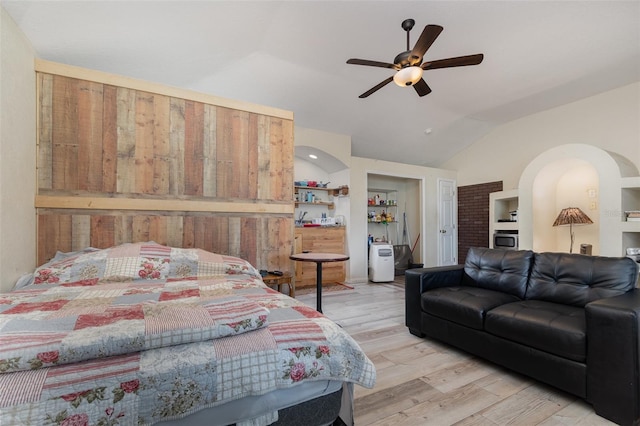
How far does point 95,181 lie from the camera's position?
89.6 inches

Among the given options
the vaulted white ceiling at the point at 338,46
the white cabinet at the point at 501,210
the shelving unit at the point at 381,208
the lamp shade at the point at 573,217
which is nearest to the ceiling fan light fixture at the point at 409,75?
the vaulted white ceiling at the point at 338,46

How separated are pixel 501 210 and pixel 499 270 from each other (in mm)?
3503

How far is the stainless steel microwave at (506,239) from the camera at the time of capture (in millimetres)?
5012

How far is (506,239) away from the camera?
16.9ft

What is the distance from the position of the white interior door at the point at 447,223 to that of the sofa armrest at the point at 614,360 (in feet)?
16.3

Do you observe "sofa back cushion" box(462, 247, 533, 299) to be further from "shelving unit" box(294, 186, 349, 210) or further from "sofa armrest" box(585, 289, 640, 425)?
"shelving unit" box(294, 186, 349, 210)

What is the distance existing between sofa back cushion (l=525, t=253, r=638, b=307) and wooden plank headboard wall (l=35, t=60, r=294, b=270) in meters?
2.32

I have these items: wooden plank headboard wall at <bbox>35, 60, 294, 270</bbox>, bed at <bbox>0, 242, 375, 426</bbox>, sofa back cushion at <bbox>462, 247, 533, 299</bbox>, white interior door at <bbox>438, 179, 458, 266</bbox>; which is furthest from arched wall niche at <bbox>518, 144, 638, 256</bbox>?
bed at <bbox>0, 242, 375, 426</bbox>

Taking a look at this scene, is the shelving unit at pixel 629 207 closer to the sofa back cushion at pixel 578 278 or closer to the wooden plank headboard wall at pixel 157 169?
the sofa back cushion at pixel 578 278

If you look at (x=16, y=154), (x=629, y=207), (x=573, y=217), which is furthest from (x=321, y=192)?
(x=629, y=207)

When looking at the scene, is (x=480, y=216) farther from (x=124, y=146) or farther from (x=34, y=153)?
(x=34, y=153)

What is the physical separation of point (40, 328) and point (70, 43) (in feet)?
8.88

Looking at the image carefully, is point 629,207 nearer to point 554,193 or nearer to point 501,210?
point 554,193

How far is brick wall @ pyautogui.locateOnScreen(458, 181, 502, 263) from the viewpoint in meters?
6.07
